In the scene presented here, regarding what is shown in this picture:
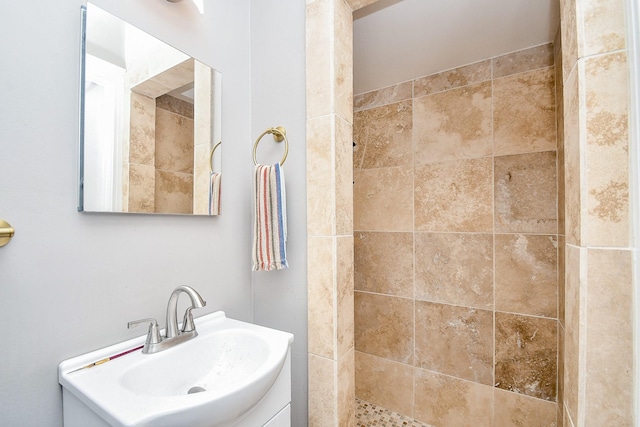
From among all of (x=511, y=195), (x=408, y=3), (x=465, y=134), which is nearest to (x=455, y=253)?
(x=511, y=195)

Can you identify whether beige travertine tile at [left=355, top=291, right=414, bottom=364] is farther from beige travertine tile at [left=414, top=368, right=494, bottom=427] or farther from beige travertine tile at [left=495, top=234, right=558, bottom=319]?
beige travertine tile at [left=495, top=234, right=558, bottom=319]

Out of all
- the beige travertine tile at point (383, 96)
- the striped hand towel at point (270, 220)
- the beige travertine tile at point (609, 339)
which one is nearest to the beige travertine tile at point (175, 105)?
the striped hand towel at point (270, 220)

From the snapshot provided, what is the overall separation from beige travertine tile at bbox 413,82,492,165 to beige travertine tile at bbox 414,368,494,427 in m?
1.44

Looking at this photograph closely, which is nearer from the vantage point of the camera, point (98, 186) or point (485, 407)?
point (98, 186)

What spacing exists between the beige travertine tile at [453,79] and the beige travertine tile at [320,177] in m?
1.19

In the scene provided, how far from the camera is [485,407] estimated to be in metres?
1.65

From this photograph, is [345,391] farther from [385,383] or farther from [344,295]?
[385,383]

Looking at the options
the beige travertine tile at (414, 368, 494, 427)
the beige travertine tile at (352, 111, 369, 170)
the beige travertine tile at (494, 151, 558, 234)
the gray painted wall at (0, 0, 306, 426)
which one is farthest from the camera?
the beige travertine tile at (352, 111, 369, 170)

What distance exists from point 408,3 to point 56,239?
164 centimetres

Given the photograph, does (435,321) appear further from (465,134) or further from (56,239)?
(56,239)

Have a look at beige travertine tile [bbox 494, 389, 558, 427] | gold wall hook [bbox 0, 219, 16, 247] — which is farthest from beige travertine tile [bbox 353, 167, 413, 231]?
gold wall hook [bbox 0, 219, 16, 247]

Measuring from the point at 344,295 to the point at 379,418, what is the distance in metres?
1.38

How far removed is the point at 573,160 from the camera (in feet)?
2.35

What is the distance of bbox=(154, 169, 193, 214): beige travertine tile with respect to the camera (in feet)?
3.19
